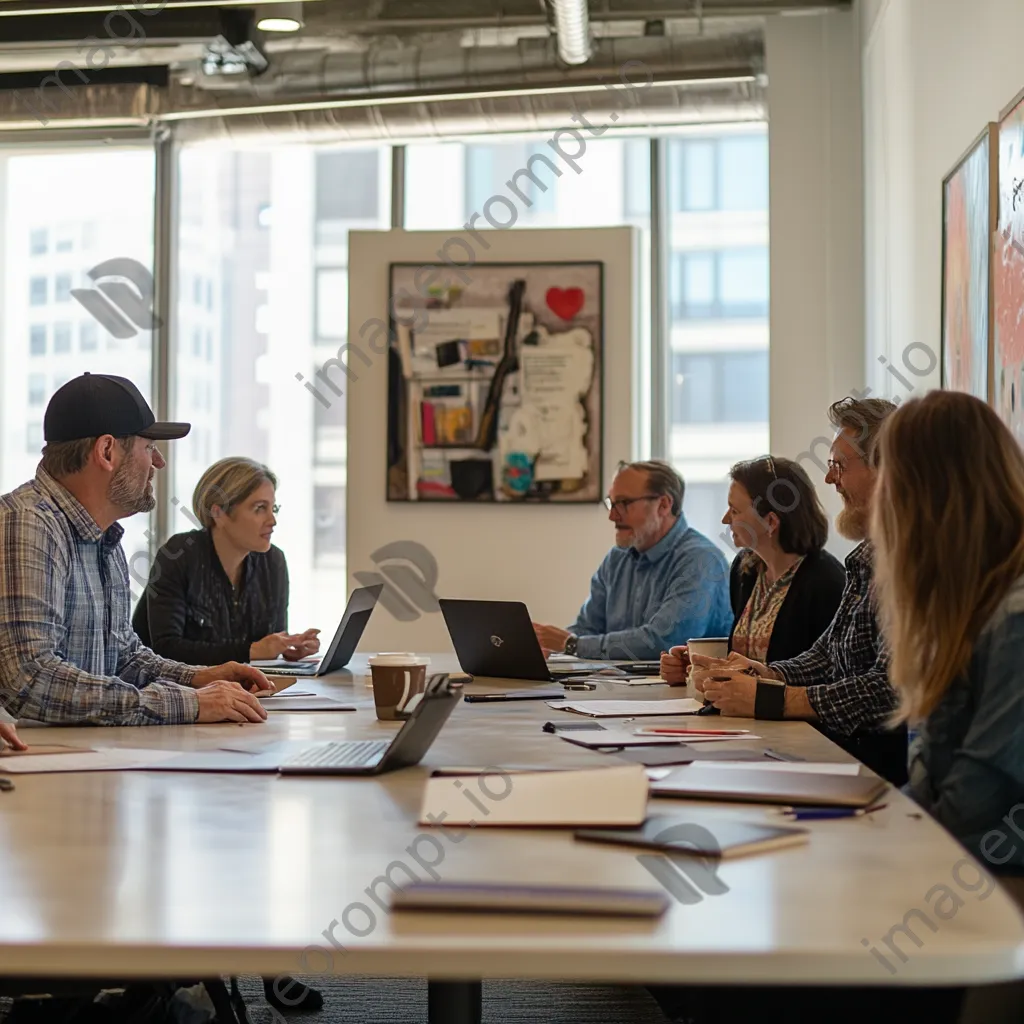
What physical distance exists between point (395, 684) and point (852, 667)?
958 millimetres

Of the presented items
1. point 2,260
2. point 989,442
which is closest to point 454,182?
point 2,260

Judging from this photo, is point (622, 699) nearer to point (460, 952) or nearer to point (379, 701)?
point (379, 701)

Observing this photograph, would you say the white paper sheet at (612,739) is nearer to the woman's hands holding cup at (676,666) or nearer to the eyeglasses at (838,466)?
the woman's hands holding cup at (676,666)

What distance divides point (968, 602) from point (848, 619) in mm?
902

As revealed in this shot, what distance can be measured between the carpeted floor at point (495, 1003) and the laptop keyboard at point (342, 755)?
3.40 feet

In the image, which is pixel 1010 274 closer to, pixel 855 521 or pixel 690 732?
pixel 855 521

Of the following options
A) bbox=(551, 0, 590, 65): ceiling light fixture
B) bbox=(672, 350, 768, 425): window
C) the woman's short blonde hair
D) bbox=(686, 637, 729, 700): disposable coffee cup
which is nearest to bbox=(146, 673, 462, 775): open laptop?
bbox=(686, 637, 729, 700): disposable coffee cup

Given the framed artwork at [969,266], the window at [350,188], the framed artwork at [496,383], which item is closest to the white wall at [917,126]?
the framed artwork at [969,266]

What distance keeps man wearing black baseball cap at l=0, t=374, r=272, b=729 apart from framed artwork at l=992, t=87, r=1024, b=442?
180 cm

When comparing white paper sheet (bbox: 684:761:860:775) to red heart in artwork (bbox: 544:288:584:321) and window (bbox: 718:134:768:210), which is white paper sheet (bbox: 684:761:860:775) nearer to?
red heart in artwork (bbox: 544:288:584:321)

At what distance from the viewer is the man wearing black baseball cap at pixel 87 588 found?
2357 mm

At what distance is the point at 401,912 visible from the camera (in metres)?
1.17

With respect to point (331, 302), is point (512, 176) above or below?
above

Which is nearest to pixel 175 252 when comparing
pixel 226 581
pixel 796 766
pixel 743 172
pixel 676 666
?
pixel 743 172
